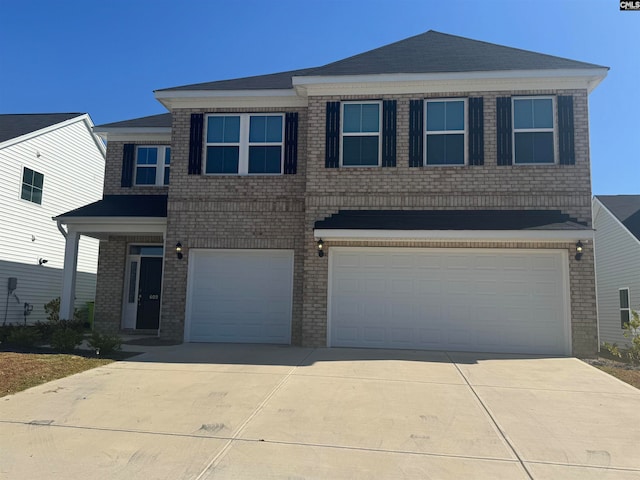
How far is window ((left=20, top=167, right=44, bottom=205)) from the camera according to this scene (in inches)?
675

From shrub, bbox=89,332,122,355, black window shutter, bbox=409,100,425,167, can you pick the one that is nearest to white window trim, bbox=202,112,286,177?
black window shutter, bbox=409,100,425,167

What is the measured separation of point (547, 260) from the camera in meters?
10.7

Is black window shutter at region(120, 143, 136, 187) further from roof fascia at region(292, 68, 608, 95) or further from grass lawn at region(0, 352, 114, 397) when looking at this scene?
grass lawn at region(0, 352, 114, 397)

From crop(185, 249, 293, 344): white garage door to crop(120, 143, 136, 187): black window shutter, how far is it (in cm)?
414

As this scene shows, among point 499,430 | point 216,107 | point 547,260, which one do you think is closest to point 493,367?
point 547,260

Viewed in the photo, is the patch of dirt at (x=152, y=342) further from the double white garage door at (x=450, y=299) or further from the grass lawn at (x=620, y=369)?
the grass lawn at (x=620, y=369)

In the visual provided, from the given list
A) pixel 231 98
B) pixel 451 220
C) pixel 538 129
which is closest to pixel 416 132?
pixel 451 220

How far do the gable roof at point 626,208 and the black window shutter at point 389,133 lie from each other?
9.24 m

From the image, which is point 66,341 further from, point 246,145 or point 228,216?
point 246,145

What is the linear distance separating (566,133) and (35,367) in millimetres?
11146

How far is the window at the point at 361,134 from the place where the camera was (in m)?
11.4

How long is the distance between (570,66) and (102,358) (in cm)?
1116

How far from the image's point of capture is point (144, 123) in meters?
15.0

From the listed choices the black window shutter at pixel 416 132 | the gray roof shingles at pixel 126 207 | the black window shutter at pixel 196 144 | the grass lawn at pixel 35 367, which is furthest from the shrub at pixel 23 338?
the black window shutter at pixel 416 132
